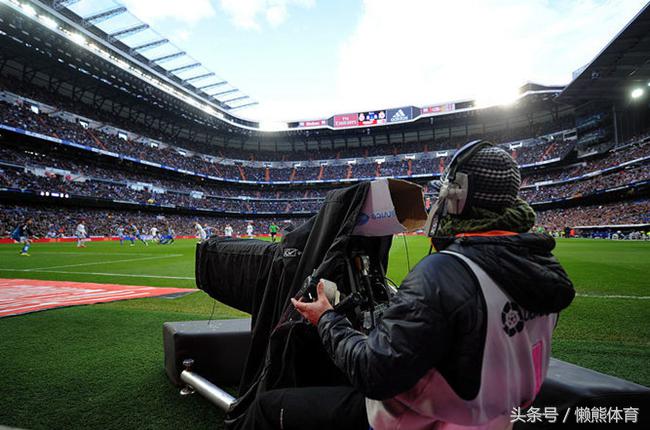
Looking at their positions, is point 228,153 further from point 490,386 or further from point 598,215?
point 490,386

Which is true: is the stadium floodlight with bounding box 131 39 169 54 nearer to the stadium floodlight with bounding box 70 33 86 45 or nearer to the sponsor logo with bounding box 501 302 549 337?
the stadium floodlight with bounding box 70 33 86 45

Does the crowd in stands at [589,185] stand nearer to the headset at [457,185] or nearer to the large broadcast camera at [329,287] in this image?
the large broadcast camera at [329,287]

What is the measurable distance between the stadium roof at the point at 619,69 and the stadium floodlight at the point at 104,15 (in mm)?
36558

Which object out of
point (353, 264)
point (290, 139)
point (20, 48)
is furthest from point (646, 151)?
point (20, 48)

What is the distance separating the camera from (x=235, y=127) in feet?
172

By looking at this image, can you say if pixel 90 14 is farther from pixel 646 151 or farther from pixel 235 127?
pixel 646 151

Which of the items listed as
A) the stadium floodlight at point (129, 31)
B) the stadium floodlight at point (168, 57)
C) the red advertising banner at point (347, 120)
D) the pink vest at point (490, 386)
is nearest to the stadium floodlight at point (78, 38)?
the stadium floodlight at point (129, 31)

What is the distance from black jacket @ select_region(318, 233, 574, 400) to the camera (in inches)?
37.6

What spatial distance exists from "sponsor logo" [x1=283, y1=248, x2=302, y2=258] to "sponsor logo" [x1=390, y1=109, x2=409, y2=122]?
54.6m

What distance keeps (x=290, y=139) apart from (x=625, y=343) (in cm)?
5957

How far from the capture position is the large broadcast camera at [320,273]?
5.21 feet

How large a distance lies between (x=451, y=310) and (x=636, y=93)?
4600 cm

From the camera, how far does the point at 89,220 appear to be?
3331cm

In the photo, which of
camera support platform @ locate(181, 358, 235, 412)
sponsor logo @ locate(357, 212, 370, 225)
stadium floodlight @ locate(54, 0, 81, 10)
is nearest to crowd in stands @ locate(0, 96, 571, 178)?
stadium floodlight @ locate(54, 0, 81, 10)
